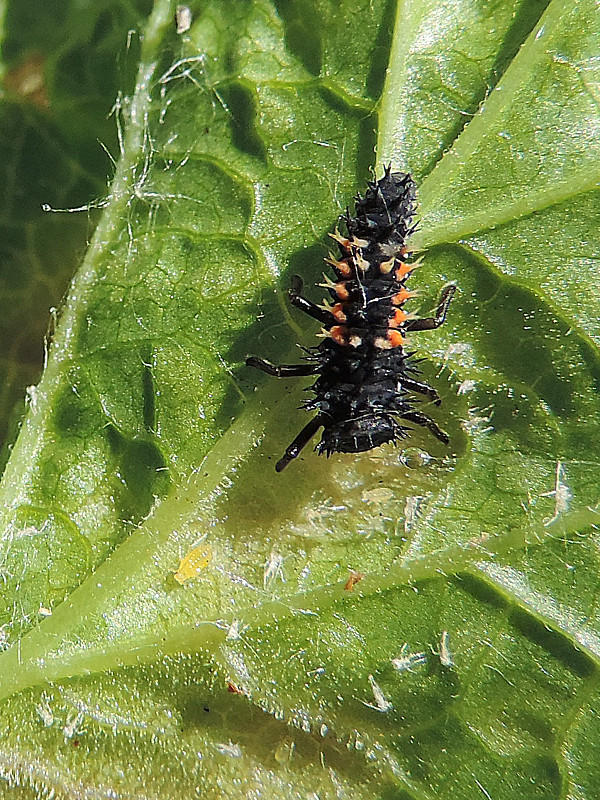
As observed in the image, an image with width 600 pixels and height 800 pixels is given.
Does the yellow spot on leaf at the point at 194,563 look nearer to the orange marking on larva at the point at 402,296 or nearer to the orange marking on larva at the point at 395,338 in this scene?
the orange marking on larva at the point at 395,338

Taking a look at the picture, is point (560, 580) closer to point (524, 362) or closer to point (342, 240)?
point (524, 362)

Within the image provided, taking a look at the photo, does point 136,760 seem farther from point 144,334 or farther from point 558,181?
point 558,181

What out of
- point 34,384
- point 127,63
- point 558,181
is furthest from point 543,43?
point 34,384

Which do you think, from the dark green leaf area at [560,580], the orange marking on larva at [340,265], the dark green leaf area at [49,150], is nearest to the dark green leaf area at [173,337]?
the orange marking on larva at [340,265]

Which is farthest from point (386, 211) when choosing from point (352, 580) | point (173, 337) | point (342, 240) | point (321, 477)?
point (352, 580)

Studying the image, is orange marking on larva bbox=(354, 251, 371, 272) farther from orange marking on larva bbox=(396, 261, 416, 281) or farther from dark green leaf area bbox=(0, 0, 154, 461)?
dark green leaf area bbox=(0, 0, 154, 461)

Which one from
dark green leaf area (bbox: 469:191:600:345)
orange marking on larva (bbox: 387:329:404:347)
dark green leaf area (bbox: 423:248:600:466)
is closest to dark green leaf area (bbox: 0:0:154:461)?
orange marking on larva (bbox: 387:329:404:347)
